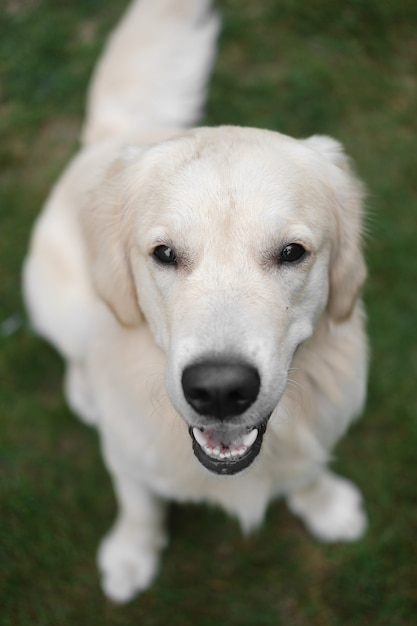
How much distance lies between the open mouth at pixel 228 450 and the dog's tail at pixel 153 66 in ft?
5.50

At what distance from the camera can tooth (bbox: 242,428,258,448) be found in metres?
1.93

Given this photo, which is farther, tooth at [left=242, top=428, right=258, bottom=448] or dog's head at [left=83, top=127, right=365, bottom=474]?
tooth at [left=242, top=428, right=258, bottom=448]

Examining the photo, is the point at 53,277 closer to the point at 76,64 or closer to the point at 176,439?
the point at 176,439

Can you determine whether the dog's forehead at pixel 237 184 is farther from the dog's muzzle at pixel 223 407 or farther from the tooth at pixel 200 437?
the tooth at pixel 200 437

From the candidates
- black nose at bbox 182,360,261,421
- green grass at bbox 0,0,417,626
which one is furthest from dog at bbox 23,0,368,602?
green grass at bbox 0,0,417,626

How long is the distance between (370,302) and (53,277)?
5.92 feet

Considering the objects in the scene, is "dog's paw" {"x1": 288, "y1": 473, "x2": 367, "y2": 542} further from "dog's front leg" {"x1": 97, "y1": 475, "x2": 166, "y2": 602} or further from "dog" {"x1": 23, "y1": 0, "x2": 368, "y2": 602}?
"dog's front leg" {"x1": 97, "y1": 475, "x2": 166, "y2": 602}

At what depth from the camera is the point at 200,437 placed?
196 cm

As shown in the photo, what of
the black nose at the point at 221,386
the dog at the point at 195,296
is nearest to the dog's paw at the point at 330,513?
the dog at the point at 195,296

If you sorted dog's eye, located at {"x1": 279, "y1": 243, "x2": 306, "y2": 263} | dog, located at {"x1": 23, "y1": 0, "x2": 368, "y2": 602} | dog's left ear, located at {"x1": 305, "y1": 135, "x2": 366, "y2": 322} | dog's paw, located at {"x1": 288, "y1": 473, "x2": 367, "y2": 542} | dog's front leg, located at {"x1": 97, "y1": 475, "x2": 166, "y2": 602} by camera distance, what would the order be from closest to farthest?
dog, located at {"x1": 23, "y1": 0, "x2": 368, "y2": 602}
dog's eye, located at {"x1": 279, "y1": 243, "x2": 306, "y2": 263}
dog's left ear, located at {"x1": 305, "y1": 135, "x2": 366, "y2": 322}
dog's front leg, located at {"x1": 97, "y1": 475, "x2": 166, "y2": 602}
dog's paw, located at {"x1": 288, "y1": 473, "x2": 367, "y2": 542}

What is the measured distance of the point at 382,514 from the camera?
3.23 metres

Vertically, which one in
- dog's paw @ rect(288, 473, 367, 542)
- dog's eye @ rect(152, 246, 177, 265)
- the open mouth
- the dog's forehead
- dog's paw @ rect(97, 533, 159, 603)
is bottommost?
dog's paw @ rect(97, 533, 159, 603)

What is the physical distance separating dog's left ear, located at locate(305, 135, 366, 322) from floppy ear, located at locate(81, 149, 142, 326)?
0.68 metres

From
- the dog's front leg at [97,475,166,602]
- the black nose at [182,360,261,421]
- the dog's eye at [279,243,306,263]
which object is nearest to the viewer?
the black nose at [182,360,261,421]
